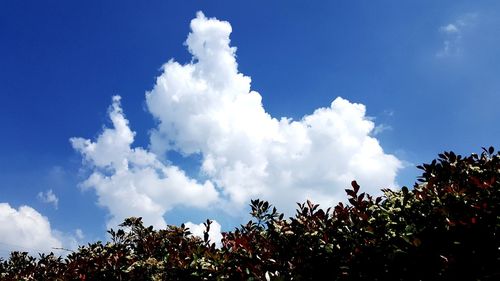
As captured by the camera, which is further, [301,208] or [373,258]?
[301,208]

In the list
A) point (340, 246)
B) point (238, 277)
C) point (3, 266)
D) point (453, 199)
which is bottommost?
point (238, 277)

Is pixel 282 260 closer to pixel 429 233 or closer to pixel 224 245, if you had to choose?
pixel 224 245

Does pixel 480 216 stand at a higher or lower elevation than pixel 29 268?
lower

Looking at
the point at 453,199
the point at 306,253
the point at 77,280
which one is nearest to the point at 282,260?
the point at 306,253

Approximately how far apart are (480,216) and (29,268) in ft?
32.9

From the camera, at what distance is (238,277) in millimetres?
4637

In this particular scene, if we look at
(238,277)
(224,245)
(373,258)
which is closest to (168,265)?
(224,245)

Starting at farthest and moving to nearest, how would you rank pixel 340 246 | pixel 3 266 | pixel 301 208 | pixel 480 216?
pixel 3 266, pixel 301 208, pixel 340 246, pixel 480 216

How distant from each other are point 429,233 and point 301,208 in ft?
5.53

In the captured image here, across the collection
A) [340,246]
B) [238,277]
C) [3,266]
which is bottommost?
[238,277]

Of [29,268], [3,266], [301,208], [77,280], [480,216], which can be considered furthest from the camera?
[3,266]

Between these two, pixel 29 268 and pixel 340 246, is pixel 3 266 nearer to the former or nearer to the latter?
pixel 29 268

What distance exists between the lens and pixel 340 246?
14.7ft

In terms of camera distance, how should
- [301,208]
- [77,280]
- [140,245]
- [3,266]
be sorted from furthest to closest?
Answer: 1. [3,266]
2. [140,245]
3. [77,280]
4. [301,208]
